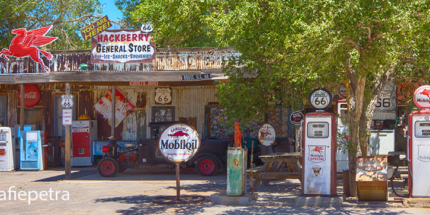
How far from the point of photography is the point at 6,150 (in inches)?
626

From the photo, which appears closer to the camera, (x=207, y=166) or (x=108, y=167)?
(x=108, y=167)

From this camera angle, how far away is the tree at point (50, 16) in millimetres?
22734

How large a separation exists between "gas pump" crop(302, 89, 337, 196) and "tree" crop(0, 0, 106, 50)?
60.3 ft

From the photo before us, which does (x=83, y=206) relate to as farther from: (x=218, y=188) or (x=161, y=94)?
(x=161, y=94)

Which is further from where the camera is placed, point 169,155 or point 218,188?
point 218,188

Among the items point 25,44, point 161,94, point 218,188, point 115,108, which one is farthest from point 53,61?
point 218,188

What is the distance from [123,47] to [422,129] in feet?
35.4

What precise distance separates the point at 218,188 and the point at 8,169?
8860 millimetres

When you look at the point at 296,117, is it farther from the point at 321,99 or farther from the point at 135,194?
the point at 135,194

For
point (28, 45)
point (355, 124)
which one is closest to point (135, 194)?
point (355, 124)

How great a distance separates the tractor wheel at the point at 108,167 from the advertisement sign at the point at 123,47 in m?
3.99

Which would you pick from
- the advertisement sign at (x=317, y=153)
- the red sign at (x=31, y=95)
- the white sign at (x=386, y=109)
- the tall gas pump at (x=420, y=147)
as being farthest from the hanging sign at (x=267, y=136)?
the red sign at (x=31, y=95)

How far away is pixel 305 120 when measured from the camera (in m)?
8.91

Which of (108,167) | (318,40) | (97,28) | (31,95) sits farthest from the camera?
(31,95)
